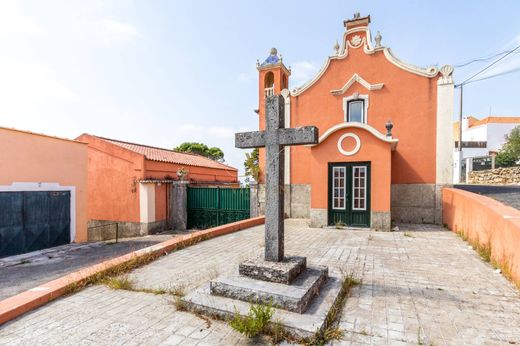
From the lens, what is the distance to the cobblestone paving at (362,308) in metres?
2.79

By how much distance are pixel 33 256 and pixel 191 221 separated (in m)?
6.56

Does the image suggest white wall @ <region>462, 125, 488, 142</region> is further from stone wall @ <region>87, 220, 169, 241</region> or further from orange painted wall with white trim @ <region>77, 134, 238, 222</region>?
stone wall @ <region>87, 220, 169, 241</region>

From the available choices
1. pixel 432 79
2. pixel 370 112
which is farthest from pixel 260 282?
pixel 432 79

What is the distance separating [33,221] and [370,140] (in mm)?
13045

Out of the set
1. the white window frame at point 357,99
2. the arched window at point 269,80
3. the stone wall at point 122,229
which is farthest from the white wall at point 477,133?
the stone wall at point 122,229

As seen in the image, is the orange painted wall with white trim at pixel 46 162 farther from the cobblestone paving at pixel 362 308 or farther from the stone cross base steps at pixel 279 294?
the stone cross base steps at pixel 279 294

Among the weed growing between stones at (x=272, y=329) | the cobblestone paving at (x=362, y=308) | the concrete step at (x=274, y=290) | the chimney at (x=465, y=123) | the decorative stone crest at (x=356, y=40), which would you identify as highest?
the chimney at (x=465, y=123)

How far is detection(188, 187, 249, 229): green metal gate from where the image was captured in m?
12.9

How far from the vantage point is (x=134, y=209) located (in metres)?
13.9

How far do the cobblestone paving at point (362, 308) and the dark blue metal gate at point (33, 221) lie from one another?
7777 mm

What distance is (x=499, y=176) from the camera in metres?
24.6

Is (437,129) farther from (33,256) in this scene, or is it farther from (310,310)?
(33,256)

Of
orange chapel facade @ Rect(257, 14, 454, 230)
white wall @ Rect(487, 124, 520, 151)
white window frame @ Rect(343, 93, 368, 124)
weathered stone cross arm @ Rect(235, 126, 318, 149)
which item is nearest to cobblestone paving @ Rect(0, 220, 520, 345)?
weathered stone cross arm @ Rect(235, 126, 318, 149)

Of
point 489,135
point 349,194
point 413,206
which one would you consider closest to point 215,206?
point 349,194
